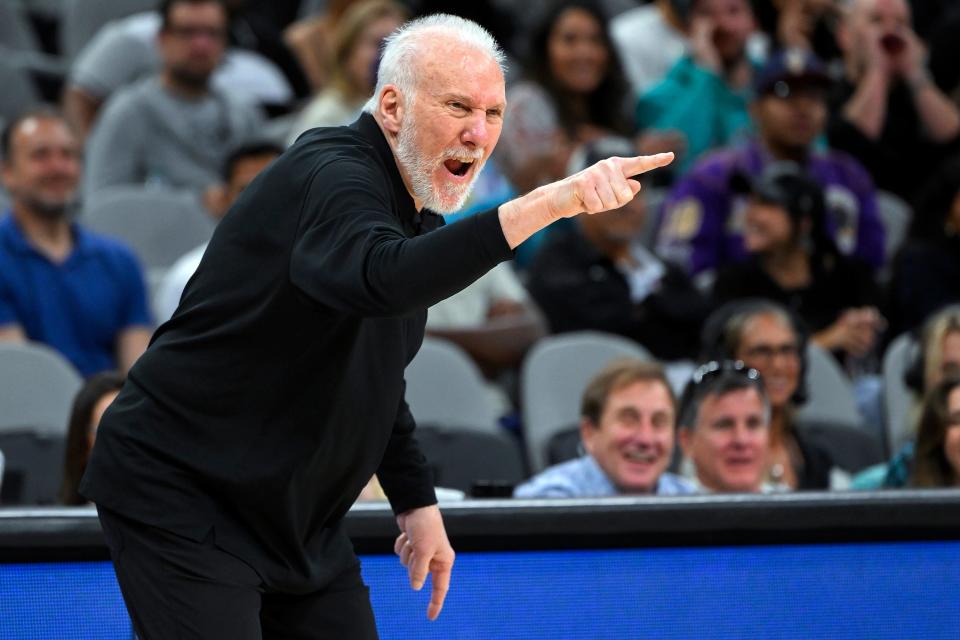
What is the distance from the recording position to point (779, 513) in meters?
3.03

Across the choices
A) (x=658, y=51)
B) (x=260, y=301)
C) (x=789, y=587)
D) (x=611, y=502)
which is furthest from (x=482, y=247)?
(x=658, y=51)

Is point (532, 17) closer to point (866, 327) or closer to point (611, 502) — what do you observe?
point (866, 327)

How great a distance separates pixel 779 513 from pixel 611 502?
1.09ft

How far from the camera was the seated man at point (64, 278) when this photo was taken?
18.3 feet

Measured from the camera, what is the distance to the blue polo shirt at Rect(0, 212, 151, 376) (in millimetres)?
5562

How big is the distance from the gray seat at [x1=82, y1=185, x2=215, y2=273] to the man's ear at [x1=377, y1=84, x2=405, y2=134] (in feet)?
13.7

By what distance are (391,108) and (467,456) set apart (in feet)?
8.85

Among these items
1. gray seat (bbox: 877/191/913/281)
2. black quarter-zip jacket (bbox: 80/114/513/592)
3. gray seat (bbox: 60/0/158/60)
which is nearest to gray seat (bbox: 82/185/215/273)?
gray seat (bbox: 60/0/158/60)

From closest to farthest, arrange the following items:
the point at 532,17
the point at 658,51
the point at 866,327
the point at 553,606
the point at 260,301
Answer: the point at 260,301
the point at 553,606
the point at 866,327
the point at 658,51
the point at 532,17

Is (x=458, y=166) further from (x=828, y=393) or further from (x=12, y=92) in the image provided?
(x=12, y=92)

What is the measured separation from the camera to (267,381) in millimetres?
2268

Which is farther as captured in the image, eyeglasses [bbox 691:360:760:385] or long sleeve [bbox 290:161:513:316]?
eyeglasses [bbox 691:360:760:385]

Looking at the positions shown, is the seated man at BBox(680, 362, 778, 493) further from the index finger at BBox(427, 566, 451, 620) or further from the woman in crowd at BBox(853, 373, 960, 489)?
the index finger at BBox(427, 566, 451, 620)

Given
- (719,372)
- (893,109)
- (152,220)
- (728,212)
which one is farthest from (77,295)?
(893,109)
